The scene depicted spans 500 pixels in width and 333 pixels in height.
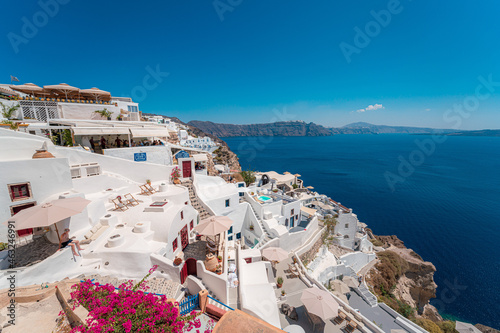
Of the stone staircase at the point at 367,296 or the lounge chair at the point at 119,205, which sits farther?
the stone staircase at the point at 367,296

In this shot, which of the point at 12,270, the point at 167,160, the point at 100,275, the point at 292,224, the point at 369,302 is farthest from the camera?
the point at 292,224

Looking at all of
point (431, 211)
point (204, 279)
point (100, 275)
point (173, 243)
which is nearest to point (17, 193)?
point (100, 275)

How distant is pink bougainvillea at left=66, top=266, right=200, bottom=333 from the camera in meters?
5.53

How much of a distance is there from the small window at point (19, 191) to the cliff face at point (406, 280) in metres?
38.4

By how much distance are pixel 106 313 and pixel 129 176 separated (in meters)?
15.5

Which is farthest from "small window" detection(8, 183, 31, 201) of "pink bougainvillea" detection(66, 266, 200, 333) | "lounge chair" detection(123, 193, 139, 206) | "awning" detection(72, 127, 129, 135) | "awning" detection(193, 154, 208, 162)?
"awning" detection(193, 154, 208, 162)

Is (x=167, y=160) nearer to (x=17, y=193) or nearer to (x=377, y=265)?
(x=17, y=193)

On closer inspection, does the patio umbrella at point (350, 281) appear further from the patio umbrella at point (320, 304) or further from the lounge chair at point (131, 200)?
the lounge chair at point (131, 200)

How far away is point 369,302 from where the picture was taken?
20.9m

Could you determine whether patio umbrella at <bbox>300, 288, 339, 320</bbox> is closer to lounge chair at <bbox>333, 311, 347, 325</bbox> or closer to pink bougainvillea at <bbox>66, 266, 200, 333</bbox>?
lounge chair at <bbox>333, 311, 347, 325</bbox>

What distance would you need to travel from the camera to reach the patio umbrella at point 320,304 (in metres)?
12.7

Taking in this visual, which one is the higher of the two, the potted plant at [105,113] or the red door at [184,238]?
the potted plant at [105,113]

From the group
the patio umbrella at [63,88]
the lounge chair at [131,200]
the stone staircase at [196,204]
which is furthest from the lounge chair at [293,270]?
the patio umbrella at [63,88]

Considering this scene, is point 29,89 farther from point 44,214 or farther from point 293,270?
point 293,270
